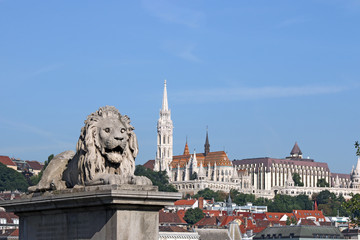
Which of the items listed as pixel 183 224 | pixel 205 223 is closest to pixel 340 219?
pixel 205 223

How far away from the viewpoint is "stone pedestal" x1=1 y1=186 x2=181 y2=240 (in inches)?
523

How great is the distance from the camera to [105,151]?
14125 millimetres

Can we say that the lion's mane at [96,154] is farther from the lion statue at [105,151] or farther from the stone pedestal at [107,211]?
the stone pedestal at [107,211]

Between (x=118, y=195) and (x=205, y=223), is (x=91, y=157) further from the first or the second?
(x=205, y=223)

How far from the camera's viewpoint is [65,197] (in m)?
14.0

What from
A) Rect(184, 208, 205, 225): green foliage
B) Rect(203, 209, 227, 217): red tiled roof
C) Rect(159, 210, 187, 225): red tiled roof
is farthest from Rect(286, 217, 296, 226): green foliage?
Rect(159, 210, 187, 225): red tiled roof

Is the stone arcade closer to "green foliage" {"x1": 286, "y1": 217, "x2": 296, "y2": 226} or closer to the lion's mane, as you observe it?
the lion's mane

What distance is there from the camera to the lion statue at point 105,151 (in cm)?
1393

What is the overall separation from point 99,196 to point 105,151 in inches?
39.8

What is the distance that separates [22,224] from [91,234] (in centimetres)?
225

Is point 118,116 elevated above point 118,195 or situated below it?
above

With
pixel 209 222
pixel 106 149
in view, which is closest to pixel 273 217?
pixel 209 222

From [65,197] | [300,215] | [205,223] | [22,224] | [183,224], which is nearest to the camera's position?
[65,197]

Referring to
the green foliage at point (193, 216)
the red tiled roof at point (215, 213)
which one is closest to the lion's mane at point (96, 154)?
the green foliage at point (193, 216)
